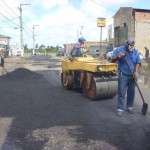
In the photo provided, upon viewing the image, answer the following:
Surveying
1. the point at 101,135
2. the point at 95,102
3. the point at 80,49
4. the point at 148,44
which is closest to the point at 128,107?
the point at 95,102

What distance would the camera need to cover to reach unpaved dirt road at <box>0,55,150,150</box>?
627 centimetres

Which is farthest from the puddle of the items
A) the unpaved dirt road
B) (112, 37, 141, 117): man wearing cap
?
(112, 37, 141, 117): man wearing cap

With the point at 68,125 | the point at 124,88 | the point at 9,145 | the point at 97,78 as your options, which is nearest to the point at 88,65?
the point at 97,78

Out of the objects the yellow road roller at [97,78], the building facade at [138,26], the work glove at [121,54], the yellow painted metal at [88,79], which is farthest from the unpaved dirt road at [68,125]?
the building facade at [138,26]

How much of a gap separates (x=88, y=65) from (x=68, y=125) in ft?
11.4

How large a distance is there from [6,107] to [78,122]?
2.71m

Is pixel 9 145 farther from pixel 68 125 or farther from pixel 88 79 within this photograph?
pixel 88 79

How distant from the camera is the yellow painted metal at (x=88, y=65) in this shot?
1043 cm

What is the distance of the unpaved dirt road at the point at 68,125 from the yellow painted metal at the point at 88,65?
95 cm

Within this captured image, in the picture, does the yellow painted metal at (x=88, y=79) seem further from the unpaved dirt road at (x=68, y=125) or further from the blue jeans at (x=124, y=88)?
the blue jeans at (x=124, y=88)

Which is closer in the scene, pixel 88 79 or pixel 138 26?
pixel 88 79

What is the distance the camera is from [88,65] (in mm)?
10766

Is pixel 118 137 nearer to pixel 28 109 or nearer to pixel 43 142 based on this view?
pixel 43 142

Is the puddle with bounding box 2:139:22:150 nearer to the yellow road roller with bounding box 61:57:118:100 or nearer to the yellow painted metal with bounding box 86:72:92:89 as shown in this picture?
the yellow road roller with bounding box 61:57:118:100
